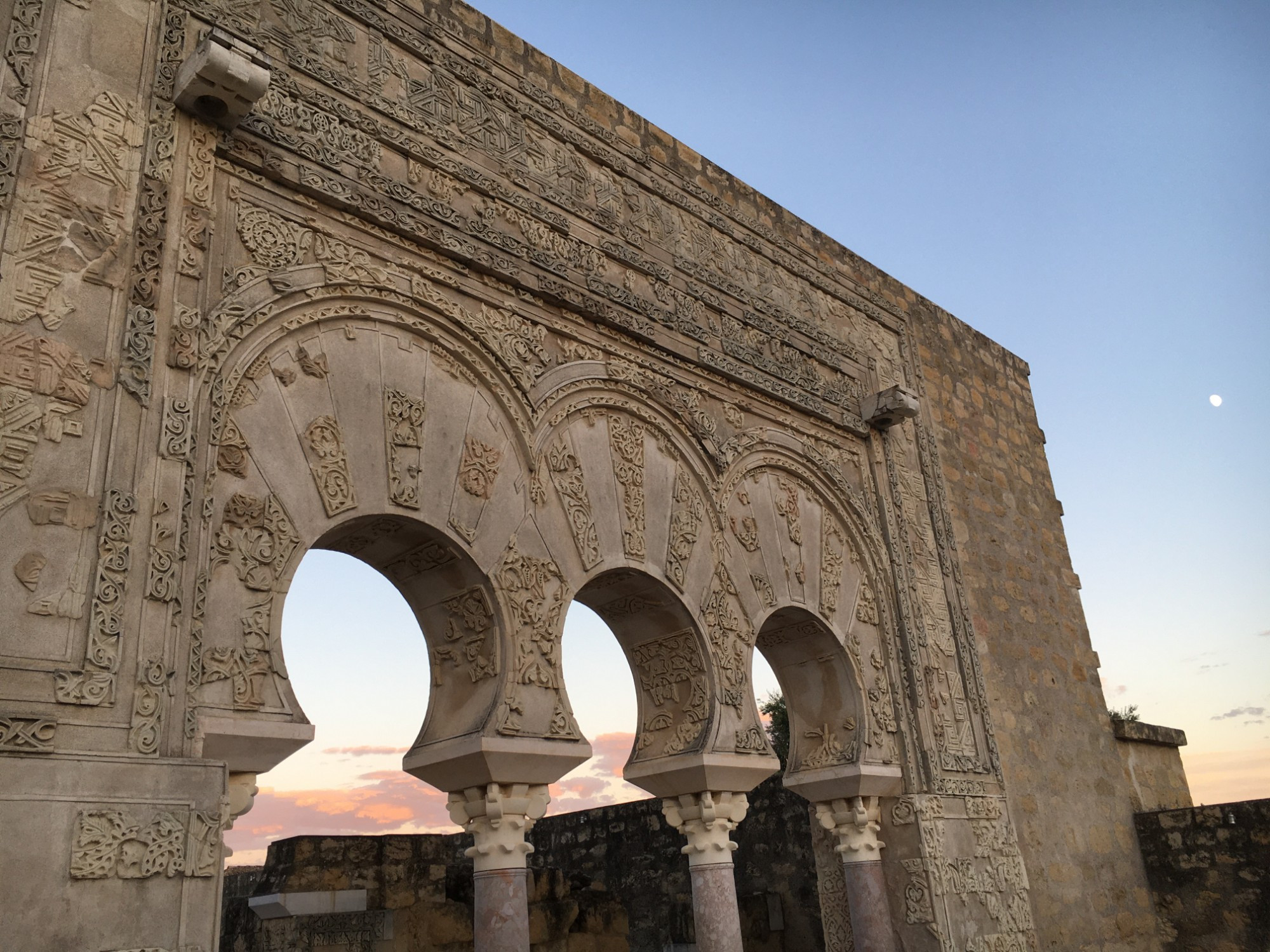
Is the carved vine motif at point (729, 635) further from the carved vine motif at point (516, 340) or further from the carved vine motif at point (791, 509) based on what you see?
the carved vine motif at point (516, 340)

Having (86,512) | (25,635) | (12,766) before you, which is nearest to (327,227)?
(86,512)

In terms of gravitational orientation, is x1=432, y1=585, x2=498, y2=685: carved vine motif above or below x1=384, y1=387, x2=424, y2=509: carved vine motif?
below

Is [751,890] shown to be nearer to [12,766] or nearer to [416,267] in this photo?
[416,267]

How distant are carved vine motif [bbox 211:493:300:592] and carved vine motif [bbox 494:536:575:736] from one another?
108 cm

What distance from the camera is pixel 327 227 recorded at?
466 cm

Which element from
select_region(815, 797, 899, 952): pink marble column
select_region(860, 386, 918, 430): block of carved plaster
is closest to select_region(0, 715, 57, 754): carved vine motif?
select_region(815, 797, 899, 952): pink marble column

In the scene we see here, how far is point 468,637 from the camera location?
474 centimetres

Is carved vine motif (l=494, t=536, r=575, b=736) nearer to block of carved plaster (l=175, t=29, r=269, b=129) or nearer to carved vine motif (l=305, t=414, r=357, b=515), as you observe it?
carved vine motif (l=305, t=414, r=357, b=515)

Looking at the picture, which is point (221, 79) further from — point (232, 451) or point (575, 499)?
point (575, 499)

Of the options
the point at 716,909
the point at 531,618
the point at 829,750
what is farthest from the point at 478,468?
the point at 829,750

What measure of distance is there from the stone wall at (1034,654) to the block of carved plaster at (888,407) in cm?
114

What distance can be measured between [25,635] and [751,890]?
7978mm

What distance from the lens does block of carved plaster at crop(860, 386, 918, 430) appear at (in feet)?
24.3

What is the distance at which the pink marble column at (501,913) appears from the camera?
4348 millimetres
